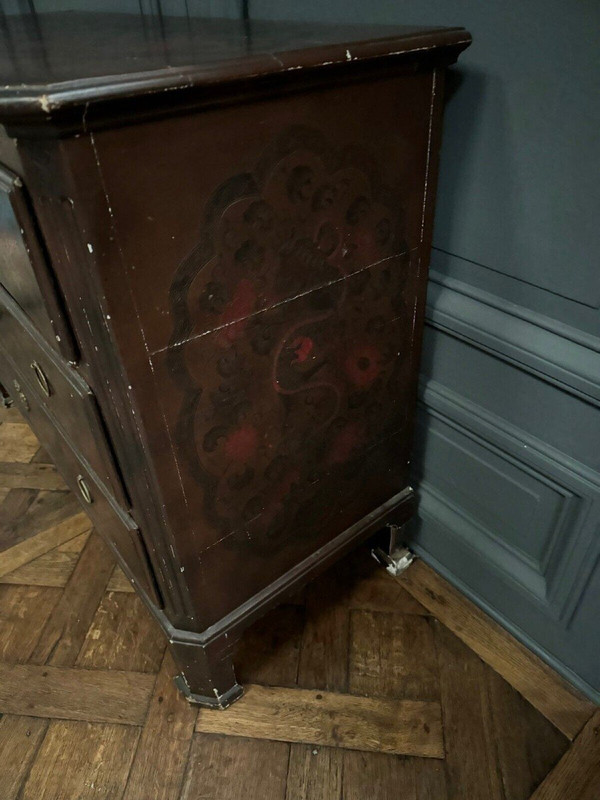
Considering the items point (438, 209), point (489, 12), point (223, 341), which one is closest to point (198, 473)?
point (223, 341)

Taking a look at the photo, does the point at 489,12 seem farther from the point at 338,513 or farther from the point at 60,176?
the point at 338,513

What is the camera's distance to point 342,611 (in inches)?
38.5

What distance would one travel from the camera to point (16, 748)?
0.84 metres

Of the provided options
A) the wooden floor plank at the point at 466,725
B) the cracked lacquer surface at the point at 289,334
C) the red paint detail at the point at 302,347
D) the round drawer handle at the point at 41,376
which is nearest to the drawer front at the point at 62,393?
the round drawer handle at the point at 41,376

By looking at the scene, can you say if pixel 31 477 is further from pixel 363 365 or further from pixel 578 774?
pixel 578 774

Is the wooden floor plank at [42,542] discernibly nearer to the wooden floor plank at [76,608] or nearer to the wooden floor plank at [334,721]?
the wooden floor plank at [76,608]

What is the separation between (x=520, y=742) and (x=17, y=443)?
1.17 m

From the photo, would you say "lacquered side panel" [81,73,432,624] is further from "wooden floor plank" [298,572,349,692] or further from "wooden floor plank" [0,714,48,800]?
"wooden floor plank" [0,714,48,800]

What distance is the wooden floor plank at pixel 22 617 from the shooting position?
95 cm

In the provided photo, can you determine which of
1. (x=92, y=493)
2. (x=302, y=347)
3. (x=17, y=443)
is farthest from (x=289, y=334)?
(x=17, y=443)

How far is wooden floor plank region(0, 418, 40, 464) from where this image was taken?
4.36 ft

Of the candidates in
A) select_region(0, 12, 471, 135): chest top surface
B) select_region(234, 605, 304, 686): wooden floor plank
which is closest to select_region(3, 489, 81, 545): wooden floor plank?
select_region(234, 605, 304, 686): wooden floor plank

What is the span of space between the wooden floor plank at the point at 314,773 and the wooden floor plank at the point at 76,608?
387 millimetres

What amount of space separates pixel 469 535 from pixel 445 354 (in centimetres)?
30
